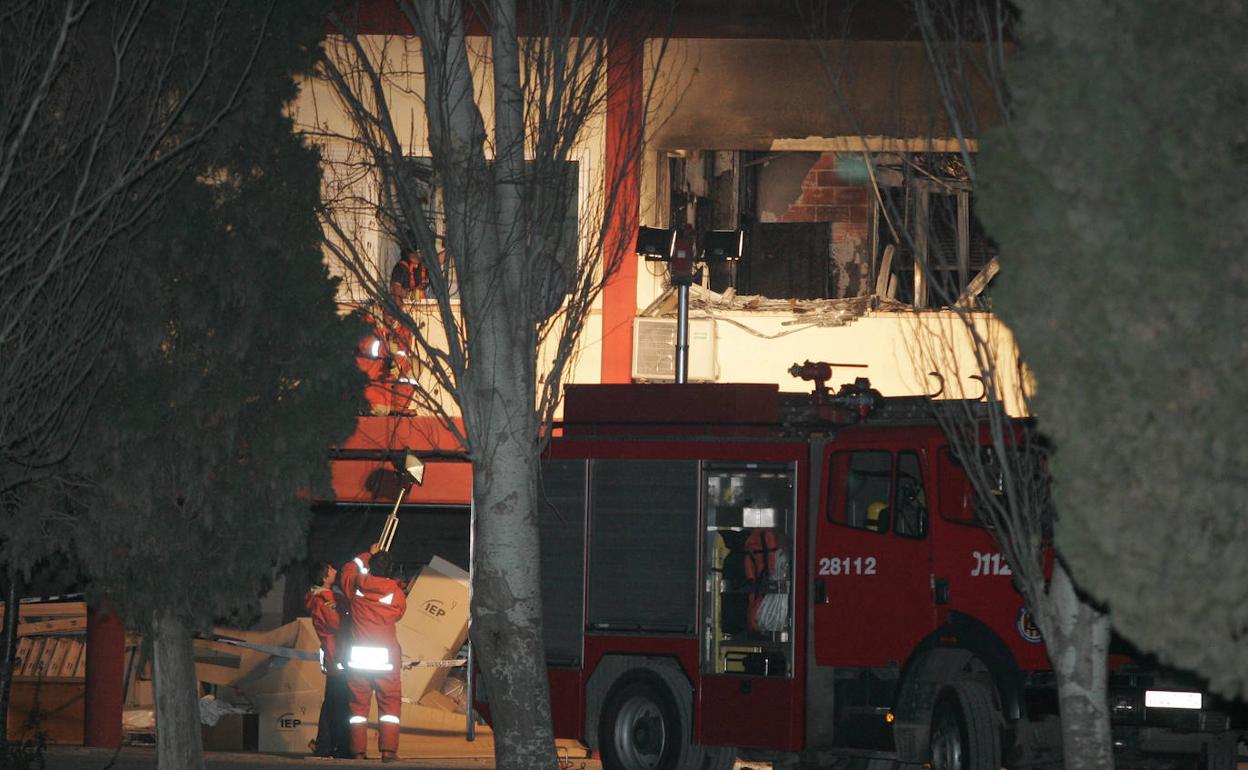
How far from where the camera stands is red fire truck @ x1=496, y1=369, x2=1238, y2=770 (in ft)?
36.8

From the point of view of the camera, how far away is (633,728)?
13.0 metres

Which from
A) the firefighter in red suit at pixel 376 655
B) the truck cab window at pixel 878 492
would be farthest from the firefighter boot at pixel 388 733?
the truck cab window at pixel 878 492

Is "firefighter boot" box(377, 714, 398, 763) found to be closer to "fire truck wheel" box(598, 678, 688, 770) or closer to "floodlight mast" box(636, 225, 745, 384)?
"fire truck wheel" box(598, 678, 688, 770)

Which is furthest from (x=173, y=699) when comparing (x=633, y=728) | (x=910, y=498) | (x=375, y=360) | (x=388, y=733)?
(x=910, y=498)

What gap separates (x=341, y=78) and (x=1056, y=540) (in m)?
7.33

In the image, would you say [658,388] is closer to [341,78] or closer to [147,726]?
[341,78]

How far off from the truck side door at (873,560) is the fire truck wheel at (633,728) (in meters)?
1.64

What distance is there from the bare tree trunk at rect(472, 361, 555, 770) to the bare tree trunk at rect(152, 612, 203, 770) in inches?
75.2

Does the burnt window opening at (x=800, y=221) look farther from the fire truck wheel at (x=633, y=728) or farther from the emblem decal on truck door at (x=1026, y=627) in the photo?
the emblem decal on truck door at (x=1026, y=627)

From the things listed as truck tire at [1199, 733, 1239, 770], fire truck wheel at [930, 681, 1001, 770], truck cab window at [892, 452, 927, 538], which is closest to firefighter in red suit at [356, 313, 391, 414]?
truck cab window at [892, 452, 927, 538]

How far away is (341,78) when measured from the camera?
11555 mm

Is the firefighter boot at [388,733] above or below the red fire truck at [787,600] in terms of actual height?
below

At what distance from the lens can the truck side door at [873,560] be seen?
11641mm

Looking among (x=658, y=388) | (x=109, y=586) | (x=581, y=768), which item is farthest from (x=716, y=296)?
(x=109, y=586)
